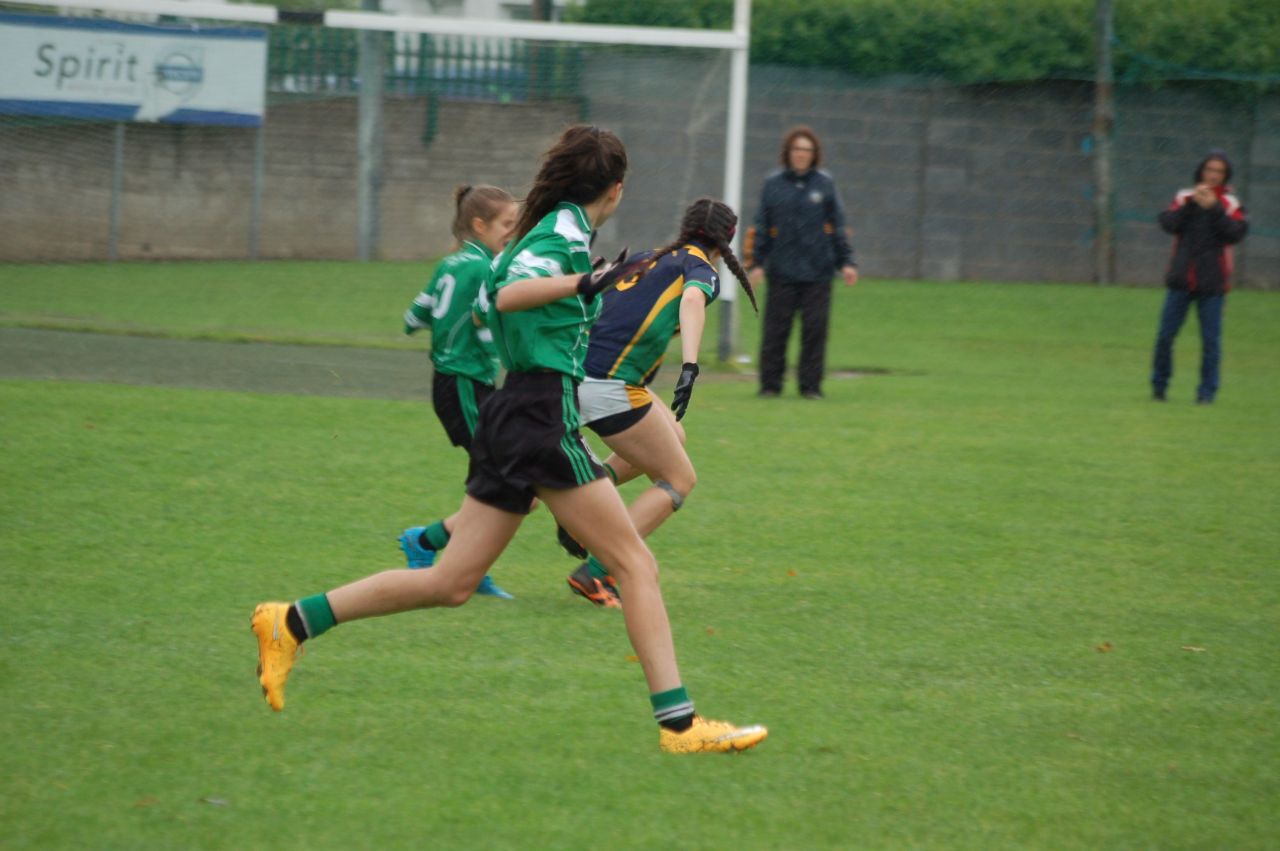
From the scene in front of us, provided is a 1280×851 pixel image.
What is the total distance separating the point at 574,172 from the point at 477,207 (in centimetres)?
201

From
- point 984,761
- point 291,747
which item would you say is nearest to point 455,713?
point 291,747

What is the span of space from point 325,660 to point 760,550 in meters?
2.60

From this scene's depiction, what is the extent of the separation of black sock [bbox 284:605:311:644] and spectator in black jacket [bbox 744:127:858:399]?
8.42m

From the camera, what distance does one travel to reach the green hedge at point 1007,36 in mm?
23234

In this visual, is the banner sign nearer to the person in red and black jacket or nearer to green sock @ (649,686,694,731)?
the person in red and black jacket

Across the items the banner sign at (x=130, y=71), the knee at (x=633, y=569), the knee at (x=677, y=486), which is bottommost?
the knee at (x=677, y=486)

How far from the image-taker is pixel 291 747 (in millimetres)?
4309

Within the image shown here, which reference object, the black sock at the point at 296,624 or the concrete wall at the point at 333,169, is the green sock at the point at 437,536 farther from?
the concrete wall at the point at 333,169

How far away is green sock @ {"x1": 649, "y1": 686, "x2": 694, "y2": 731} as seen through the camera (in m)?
4.32

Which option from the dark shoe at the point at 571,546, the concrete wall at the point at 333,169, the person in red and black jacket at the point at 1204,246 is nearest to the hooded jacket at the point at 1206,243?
the person in red and black jacket at the point at 1204,246

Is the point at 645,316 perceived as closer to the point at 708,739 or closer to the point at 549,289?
the point at 549,289

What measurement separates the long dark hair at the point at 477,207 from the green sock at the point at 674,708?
108 inches

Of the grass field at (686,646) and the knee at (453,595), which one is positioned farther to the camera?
the knee at (453,595)

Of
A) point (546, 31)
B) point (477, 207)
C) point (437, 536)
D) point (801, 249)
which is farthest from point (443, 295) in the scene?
point (546, 31)
